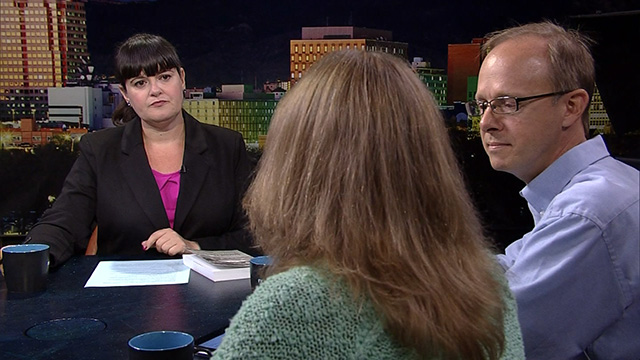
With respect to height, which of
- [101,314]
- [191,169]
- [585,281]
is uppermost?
[191,169]

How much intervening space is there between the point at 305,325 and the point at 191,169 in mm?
1598

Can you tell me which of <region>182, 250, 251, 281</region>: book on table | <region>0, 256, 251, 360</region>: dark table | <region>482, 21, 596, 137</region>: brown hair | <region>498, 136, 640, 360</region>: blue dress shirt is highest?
<region>482, 21, 596, 137</region>: brown hair

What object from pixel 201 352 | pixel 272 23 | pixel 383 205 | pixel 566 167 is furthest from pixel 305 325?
pixel 272 23

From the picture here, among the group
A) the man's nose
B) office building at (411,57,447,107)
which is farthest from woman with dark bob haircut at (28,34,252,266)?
office building at (411,57,447,107)

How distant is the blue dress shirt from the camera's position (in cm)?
113

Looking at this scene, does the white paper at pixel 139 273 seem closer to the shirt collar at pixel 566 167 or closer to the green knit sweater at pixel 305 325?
the shirt collar at pixel 566 167

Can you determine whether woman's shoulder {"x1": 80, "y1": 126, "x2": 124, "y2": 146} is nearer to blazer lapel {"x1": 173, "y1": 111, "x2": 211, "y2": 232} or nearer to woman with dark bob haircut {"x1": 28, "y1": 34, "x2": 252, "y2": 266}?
woman with dark bob haircut {"x1": 28, "y1": 34, "x2": 252, "y2": 266}

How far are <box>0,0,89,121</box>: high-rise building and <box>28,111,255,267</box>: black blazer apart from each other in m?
2.77

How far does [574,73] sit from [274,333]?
1.08 m

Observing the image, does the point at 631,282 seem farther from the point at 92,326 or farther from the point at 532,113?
the point at 92,326

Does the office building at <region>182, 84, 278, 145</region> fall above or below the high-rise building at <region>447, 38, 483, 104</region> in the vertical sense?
below

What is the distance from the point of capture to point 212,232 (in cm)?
213

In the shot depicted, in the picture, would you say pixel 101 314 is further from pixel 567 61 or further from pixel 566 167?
pixel 567 61

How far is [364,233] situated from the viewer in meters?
0.66
